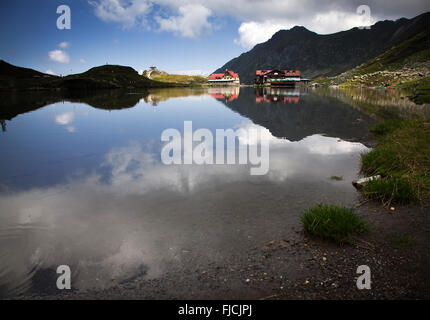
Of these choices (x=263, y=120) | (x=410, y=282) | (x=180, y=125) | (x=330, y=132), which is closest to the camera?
(x=410, y=282)

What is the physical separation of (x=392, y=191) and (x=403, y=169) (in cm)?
276

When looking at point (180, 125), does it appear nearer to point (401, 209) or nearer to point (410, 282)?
point (401, 209)

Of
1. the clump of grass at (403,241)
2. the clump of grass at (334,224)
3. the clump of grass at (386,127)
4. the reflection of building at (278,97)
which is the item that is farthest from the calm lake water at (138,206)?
the reflection of building at (278,97)

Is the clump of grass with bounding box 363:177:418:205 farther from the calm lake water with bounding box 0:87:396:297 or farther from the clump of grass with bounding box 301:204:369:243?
the clump of grass with bounding box 301:204:369:243

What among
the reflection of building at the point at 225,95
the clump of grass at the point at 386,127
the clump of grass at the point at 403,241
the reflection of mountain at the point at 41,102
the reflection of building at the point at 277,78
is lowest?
the clump of grass at the point at 403,241

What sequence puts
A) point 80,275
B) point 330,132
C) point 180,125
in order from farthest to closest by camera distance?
point 180,125, point 330,132, point 80,275

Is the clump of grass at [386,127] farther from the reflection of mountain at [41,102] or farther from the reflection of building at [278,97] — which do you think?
the reflection of mountain at [41,102]

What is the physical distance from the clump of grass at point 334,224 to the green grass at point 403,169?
2584 mm

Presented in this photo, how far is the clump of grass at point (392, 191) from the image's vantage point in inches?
336

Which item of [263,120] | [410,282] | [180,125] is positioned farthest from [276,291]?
[263,120]

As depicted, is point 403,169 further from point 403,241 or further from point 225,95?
point 225,95

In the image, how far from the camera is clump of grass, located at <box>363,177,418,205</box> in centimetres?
855

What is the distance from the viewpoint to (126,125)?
2789cm
